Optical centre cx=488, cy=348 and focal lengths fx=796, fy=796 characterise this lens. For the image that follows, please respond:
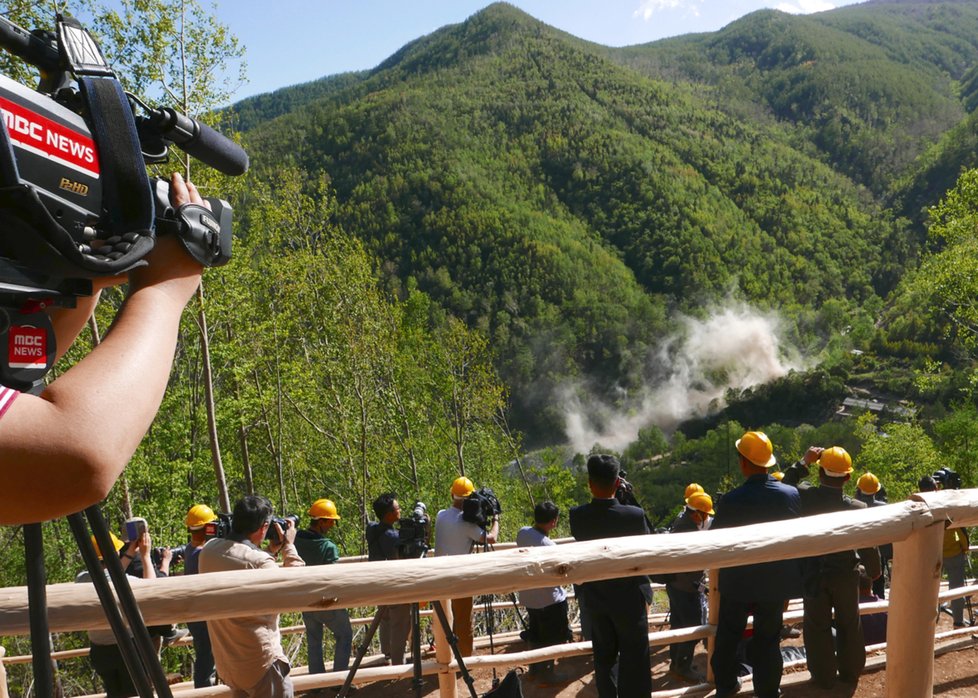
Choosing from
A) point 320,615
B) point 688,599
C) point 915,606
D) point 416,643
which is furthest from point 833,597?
point 320,615

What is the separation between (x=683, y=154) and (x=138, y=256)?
147 metres

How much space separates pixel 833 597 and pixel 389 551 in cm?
299

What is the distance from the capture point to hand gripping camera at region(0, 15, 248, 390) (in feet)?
3.15

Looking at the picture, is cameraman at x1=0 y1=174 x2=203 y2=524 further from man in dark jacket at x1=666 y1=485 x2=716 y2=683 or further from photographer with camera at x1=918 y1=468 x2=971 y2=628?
photographer with camera at x1=918 y1=468 x2=971 y2=628

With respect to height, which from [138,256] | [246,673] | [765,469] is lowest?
[246,673]

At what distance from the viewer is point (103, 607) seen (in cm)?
115

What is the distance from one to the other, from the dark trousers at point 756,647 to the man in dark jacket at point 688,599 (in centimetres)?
98

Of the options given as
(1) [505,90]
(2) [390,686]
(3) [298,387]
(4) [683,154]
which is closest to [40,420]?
(2) [390,686]

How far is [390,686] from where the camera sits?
17.9 feet

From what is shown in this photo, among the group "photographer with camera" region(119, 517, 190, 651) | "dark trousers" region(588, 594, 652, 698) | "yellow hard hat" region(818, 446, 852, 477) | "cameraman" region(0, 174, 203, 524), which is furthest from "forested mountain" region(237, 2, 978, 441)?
"cameraman" region(0, 174, 203, 524)

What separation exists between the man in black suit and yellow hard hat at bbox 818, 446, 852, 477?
1.55 meters

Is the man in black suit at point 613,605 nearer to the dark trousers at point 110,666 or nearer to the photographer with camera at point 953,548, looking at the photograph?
the dark trousers at point 110,666

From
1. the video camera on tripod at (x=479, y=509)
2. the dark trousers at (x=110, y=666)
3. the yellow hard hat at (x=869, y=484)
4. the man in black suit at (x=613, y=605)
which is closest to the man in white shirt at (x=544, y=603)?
the video camera on tripod at (x=479, y=509)

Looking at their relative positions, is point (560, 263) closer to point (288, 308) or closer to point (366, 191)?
point (366, 191)
